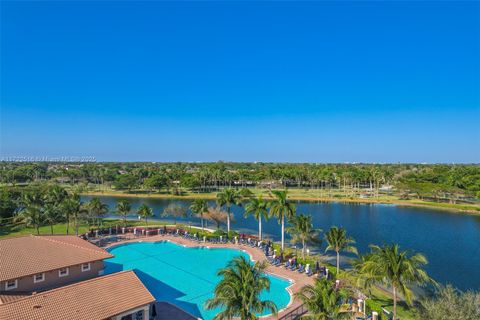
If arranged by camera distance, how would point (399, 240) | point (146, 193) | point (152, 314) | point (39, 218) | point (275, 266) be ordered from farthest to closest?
point (146, 193) → point (399, 240) → point (39, 218) → point (275, 266) → point (152, 314)

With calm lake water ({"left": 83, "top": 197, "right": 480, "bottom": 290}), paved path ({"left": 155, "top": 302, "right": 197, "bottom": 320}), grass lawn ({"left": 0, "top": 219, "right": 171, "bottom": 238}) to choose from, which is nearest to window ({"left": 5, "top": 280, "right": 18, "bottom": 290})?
paved path ({"left": 155, "top": 302, "right": 197, "bottom": 320})

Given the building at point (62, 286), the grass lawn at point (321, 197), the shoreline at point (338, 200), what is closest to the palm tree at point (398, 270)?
the building at point (62, 286)

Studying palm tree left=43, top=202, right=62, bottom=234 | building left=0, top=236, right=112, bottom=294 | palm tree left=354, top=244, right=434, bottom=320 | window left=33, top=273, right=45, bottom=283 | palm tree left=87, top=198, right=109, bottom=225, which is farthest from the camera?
palm tree left=87, top=198, right=109, bottom=225

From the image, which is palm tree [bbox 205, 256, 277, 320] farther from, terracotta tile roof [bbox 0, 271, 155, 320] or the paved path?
the paved path

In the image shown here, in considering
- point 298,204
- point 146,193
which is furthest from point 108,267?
point 146,193

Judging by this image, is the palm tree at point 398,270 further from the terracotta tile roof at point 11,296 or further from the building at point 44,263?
the terracotta tile roof at point 11,296

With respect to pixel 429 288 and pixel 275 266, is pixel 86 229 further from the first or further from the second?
pixel 429 288
